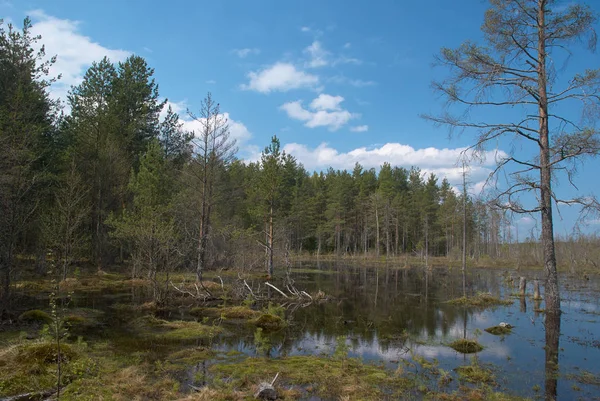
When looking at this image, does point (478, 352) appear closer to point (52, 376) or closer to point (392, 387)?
point (392, 387)

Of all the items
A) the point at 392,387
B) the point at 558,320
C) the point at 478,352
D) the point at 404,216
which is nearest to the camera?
the point at 392,387

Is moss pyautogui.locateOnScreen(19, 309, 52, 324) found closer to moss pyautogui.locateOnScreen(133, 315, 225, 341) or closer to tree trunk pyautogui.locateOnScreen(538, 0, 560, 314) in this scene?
moss pyautogui.locateOnScreen(133, 315, 225, 341)

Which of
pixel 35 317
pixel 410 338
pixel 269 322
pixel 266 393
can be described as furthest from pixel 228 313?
pixel 266 393

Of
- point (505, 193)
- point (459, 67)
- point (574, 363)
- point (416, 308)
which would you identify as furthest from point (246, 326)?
point (459, 67)

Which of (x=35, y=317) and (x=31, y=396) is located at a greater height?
(x=31, y=396)

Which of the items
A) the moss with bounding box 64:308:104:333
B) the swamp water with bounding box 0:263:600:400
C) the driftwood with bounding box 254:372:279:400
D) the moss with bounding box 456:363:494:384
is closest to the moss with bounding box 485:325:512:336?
the swamp water with bounding box 0:263:600:400

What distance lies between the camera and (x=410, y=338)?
11.7 meters

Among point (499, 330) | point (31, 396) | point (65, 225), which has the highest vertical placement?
point (65, 225)

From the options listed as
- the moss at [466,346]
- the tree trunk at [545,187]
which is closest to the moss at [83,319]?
the moss at [466,346]

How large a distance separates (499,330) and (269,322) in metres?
7.73

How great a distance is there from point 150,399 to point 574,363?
940 cm

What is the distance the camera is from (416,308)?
1733cm

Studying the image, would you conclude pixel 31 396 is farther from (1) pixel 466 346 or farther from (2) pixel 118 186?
(2) pixel 118 186

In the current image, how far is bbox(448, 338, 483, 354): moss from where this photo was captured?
1032cm
